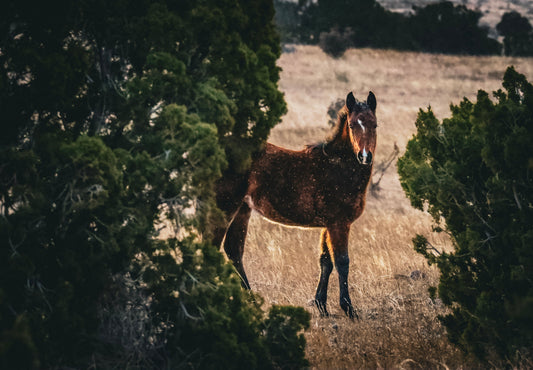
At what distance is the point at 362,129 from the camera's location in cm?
719

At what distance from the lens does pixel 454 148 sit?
6.23 m

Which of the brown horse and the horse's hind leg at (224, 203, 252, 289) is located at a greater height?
the brown horse

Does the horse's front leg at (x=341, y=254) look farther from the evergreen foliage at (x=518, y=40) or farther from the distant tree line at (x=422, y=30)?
the evergreen foliage at (x=518, y=40)

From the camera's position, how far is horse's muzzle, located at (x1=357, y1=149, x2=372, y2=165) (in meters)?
7.11

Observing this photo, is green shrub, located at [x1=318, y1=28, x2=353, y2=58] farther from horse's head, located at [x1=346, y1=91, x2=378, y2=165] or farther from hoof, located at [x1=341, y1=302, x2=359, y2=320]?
hoof, located at [x1=341, y1=302, x2=359, y2=320]

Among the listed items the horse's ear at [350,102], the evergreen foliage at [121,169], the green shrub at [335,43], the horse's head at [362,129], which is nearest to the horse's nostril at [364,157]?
the horse's head at [362,129]

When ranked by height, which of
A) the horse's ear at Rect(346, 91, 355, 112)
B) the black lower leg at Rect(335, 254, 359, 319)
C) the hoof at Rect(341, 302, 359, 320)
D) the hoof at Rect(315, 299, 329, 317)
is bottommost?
the hoof at Rect(315, 299, 329, 317)

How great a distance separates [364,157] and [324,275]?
173 cm

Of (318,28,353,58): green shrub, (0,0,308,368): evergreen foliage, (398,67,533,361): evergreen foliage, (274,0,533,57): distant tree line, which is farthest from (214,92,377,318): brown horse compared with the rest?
(274,0,533,57): distant tree line

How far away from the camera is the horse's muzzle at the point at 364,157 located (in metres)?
7.11

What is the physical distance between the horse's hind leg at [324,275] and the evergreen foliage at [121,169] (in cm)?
235

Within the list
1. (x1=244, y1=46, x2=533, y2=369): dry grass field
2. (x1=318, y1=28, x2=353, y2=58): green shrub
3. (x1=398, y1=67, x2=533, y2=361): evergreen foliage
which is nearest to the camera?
(x1=398, y1=67, x2=533, y2=361): evergreen foliage

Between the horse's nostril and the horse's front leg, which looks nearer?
the horse's nostril

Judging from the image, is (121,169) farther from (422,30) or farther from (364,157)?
(422,30)
